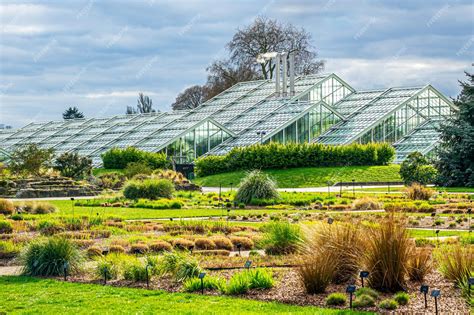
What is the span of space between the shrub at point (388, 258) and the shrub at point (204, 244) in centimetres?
646

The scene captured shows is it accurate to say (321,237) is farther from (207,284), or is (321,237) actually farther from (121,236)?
(121,236)

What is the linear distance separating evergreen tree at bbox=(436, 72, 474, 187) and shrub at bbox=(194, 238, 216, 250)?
3133cm

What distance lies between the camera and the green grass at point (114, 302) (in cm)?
1155

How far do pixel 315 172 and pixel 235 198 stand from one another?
2108 cm

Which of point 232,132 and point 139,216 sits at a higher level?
point 232,132

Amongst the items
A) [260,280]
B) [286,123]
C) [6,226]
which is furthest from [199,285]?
[286,123]

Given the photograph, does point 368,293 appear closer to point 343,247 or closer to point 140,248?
point 343,247

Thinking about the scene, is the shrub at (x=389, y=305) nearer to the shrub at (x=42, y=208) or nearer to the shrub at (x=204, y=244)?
the shrub at (x=204, y=244)

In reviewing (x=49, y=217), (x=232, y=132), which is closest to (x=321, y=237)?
(x=49, y=217)

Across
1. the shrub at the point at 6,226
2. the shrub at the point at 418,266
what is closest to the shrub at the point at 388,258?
the shrub at the point at 418,266

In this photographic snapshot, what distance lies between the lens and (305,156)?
59156 millimetres

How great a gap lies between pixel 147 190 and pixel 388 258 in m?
26.3

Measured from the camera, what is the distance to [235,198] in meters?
35.2

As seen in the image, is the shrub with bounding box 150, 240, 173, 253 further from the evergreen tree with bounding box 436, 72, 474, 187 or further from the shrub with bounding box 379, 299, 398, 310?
the evergreen tree with bounding box 436, 72, 474, 187
